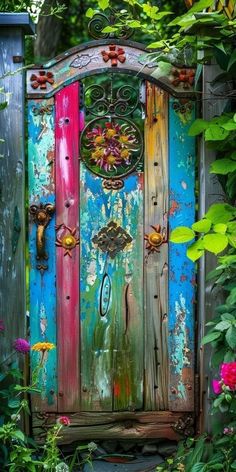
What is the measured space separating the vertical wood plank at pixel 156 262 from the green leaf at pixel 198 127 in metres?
0.24

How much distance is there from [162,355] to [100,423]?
0.48 meters

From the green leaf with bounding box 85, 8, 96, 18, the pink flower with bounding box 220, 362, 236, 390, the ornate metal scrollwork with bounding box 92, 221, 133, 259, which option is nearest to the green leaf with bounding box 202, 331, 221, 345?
the pink flower with bounding box 220, 362, 236, 390

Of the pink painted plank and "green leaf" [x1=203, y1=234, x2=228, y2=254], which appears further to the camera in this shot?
the pink painted plank

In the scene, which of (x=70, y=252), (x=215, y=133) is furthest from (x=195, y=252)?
(x=70, y=252)

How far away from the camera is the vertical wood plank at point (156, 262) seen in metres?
3.81

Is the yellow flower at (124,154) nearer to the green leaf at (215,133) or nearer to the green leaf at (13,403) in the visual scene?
the green leaf at (215,133)

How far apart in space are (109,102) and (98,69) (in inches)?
6.8

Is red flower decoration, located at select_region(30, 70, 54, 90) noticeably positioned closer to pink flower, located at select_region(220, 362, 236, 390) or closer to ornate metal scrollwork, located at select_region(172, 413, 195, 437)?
pink flower, located at select_region(220, 362, 236, 390)

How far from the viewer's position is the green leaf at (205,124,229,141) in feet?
11.4

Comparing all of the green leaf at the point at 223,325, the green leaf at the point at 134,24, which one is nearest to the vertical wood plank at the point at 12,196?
the green leaf at the point at 134,24

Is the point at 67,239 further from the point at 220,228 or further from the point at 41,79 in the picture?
the point at 220,228

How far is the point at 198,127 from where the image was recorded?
11.8 feet

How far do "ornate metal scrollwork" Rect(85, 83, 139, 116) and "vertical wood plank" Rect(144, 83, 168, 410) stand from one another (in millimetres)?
96

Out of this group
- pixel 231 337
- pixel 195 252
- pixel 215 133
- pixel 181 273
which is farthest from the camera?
pixel 181 273
